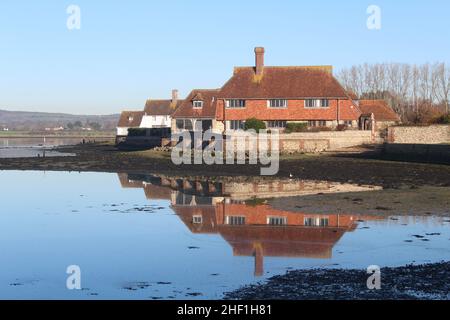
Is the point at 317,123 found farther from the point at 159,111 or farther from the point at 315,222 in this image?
the point at 159,111

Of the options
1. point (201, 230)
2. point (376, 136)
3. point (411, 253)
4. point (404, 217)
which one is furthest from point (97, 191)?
point (376, 136)

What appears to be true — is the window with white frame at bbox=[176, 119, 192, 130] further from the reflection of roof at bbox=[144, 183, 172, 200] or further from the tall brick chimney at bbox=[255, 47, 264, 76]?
the reflection of roof at bbox=[144, 183, 172, 200]

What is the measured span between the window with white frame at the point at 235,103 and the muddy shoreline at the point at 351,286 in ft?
184

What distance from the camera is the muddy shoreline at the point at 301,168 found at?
138 ft

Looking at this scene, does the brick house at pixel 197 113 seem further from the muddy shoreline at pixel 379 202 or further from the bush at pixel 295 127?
the muddy shoreline at pixel 379 202

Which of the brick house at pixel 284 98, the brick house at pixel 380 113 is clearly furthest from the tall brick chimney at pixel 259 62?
the brick house at pixel 380 113

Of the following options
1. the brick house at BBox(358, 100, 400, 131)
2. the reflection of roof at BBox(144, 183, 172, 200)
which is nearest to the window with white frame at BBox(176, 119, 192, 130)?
the brick house at BBox(358, 100, 400, 131)

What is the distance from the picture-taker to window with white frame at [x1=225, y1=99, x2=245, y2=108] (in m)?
73.0

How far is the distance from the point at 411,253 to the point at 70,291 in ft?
31.8

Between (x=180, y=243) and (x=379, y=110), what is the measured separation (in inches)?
2788

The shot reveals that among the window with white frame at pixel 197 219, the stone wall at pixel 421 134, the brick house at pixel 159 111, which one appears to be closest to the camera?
the window with white frame at pixel 197 219

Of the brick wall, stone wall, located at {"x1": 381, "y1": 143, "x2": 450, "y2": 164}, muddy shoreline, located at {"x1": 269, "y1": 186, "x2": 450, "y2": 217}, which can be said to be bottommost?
muddy shoreline, located at {"x1": 269, "y1": 186, "x2": 450, "y2": 217}

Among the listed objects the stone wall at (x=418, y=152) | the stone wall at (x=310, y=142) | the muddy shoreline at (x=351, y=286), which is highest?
the stone wall at (x=310, y=142)

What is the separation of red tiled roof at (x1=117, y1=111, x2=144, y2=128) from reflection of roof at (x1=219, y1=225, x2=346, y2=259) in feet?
328
